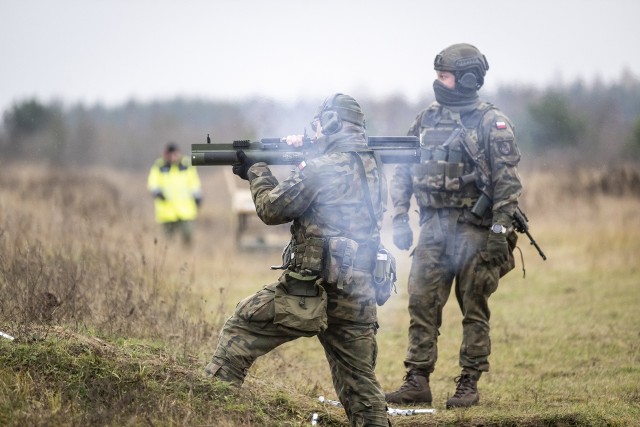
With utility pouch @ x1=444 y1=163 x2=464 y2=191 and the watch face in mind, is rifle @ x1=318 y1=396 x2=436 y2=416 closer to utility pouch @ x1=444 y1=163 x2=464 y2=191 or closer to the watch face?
the watch face

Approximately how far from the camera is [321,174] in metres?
5.60

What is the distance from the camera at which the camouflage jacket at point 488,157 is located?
715 centimetres

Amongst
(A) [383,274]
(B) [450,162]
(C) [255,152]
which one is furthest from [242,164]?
(B) [450,162]

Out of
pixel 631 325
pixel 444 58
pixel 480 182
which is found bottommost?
pixel 631 325

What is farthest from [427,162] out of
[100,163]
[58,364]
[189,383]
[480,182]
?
[100,163]

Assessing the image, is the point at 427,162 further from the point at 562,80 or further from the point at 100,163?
the point at 100,163

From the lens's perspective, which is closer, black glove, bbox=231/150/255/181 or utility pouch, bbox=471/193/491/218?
black glove, bbox=231/150/255/181

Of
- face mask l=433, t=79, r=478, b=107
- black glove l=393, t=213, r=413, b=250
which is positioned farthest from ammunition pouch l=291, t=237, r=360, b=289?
face mask l=433, t=79, r=478, b=107

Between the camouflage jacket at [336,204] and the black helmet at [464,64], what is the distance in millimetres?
1792

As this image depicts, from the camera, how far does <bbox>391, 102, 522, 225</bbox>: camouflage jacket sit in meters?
7.15

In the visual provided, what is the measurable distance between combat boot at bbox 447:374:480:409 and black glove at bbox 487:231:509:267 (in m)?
0.98

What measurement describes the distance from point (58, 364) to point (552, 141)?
19.7 meters

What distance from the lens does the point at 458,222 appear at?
7.35m

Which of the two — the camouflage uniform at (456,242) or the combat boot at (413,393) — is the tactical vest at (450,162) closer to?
the camouflage uniform at (456,242)
